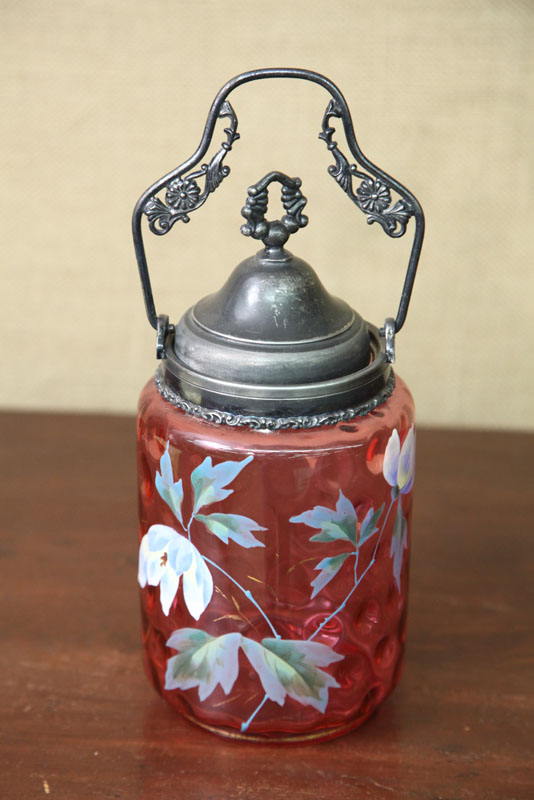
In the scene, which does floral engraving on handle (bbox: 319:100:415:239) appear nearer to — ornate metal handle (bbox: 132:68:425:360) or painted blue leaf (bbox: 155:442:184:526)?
ornate metal handle (bbox: 132:68:425:360)

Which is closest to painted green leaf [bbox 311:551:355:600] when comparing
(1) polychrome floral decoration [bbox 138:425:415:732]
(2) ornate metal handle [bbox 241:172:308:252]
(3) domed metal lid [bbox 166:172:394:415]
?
(1) polychrome floral decoration [bbox 138:425:415:732]

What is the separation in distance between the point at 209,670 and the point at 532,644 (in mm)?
279

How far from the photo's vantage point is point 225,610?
2.16ft

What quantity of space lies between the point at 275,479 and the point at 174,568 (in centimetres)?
10

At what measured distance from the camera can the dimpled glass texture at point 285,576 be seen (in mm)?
629

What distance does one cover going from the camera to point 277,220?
0.64 m

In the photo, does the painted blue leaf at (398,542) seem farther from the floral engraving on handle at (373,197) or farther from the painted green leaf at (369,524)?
the floral engraving on handle at (373,197)

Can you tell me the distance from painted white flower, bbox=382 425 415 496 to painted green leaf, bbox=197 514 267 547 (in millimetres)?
94

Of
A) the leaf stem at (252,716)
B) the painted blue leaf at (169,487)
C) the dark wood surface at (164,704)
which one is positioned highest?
the painted blue leaf at (169,487)

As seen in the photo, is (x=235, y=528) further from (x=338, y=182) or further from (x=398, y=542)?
(x=338, y=182)

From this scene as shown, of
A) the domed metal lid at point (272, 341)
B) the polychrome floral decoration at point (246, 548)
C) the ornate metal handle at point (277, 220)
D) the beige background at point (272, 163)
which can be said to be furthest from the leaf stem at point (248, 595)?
the beige background at point (272, 163)

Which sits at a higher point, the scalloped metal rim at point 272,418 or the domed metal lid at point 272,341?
the domed metal lid at point 272,341

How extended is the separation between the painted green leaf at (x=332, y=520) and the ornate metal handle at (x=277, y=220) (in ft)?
0.57

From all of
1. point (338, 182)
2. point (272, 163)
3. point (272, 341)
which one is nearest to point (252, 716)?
point (272, 341)
